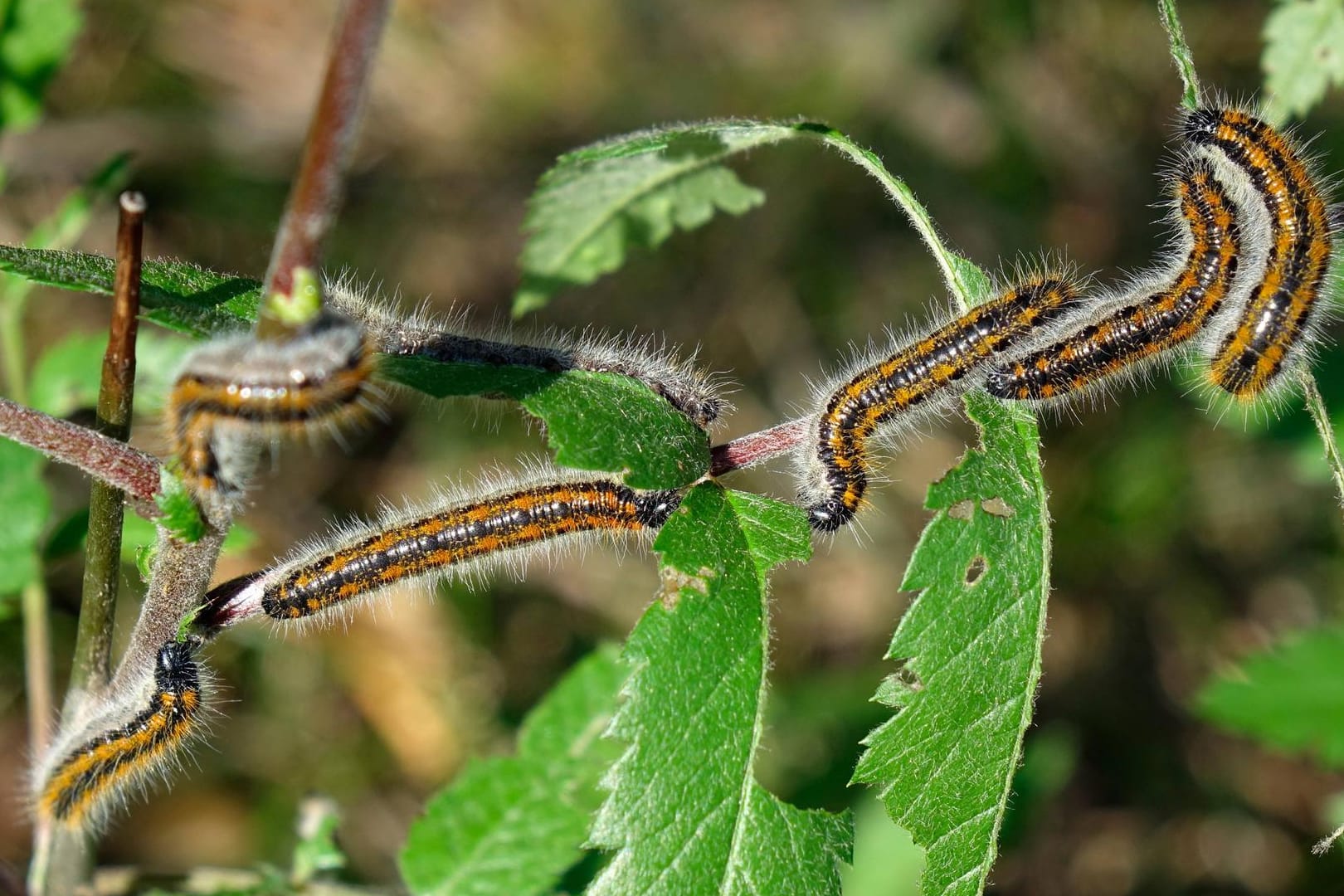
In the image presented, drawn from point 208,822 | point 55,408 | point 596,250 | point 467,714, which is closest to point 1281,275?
point 596,250

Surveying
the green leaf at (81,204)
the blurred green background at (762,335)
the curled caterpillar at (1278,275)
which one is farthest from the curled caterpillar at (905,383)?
the blurred green background at (762,335)

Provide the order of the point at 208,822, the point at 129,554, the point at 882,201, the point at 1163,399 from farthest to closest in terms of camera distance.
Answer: the point at 882,201 < the point at 1163,399 < the point at 208,822 < the point at 129,554

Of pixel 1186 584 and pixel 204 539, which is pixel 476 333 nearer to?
pixel 204 539

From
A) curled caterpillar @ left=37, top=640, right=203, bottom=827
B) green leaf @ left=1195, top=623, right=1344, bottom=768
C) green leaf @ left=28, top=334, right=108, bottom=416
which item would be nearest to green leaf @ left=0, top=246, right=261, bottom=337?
curled caterpillar @ left=37, top=640, right=203, bottom=827

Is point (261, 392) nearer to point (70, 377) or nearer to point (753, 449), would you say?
point (753, 449)

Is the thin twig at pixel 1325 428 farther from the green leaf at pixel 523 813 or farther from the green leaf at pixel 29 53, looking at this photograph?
the green leaf at pixel 29 53

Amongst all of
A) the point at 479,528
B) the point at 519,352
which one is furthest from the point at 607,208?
the point at 479,528
